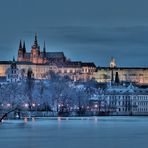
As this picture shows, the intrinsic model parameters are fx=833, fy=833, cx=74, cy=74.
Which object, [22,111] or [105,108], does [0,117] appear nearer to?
[22,111]

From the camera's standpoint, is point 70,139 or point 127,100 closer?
point 70,139

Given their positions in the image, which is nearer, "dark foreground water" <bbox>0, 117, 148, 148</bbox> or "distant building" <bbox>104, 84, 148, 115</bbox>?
"dark foreground water" <bbox>0, 117, 148, 148</bbox>

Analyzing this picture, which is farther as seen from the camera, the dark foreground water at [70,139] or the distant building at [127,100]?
the distant building at [127,100]

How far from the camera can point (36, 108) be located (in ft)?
448

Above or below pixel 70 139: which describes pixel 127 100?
above

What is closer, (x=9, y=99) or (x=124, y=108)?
(x=9, y=99)

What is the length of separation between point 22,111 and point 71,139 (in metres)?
62.7

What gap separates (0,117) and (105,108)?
72.7 m

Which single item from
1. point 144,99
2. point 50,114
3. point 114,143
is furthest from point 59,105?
point 114,143

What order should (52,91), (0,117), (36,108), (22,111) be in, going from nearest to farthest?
(0,117) < (22,111) < (36,108) < (52,91)

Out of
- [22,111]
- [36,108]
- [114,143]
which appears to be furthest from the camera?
[36,108]

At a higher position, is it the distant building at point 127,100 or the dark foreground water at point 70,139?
the distant building at point 127,100

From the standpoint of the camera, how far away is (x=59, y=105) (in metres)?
144

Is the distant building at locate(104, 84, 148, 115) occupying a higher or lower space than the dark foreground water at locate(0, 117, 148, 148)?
higher
